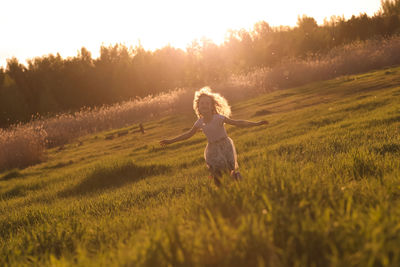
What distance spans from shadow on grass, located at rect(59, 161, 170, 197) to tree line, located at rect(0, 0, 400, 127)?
33.7 m

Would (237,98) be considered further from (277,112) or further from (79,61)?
(79,61)

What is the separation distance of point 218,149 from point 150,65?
157ft

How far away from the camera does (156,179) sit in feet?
28.0

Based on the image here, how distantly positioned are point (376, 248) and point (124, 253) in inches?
60.6

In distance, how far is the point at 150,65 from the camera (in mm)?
51812

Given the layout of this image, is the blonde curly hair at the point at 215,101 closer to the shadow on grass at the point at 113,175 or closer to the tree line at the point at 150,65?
the shadow on grass at the point at 113,175

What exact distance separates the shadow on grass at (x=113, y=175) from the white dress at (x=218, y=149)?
394cm

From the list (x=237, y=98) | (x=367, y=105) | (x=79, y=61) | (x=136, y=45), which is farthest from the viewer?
(x=136, y=45)

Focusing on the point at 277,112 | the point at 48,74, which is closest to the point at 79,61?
the point at 48,74

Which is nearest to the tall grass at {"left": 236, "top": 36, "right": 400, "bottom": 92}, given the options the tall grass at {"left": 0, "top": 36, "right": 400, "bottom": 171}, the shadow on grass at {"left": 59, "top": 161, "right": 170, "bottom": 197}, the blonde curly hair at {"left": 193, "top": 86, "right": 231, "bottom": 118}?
the tall grass at {"left": 0, "top": 36, "right": 400, "bottom": 171}

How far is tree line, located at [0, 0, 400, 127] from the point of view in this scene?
148 ft

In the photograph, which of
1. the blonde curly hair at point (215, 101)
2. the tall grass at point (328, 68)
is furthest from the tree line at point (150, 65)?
the blonde curly hair at point (215, 101)

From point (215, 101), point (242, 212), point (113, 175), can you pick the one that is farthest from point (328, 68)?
point (242, 212)

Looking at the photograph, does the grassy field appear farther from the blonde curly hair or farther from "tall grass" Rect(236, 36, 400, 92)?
"tall grass" Rect(236, 36, 400, 92)
